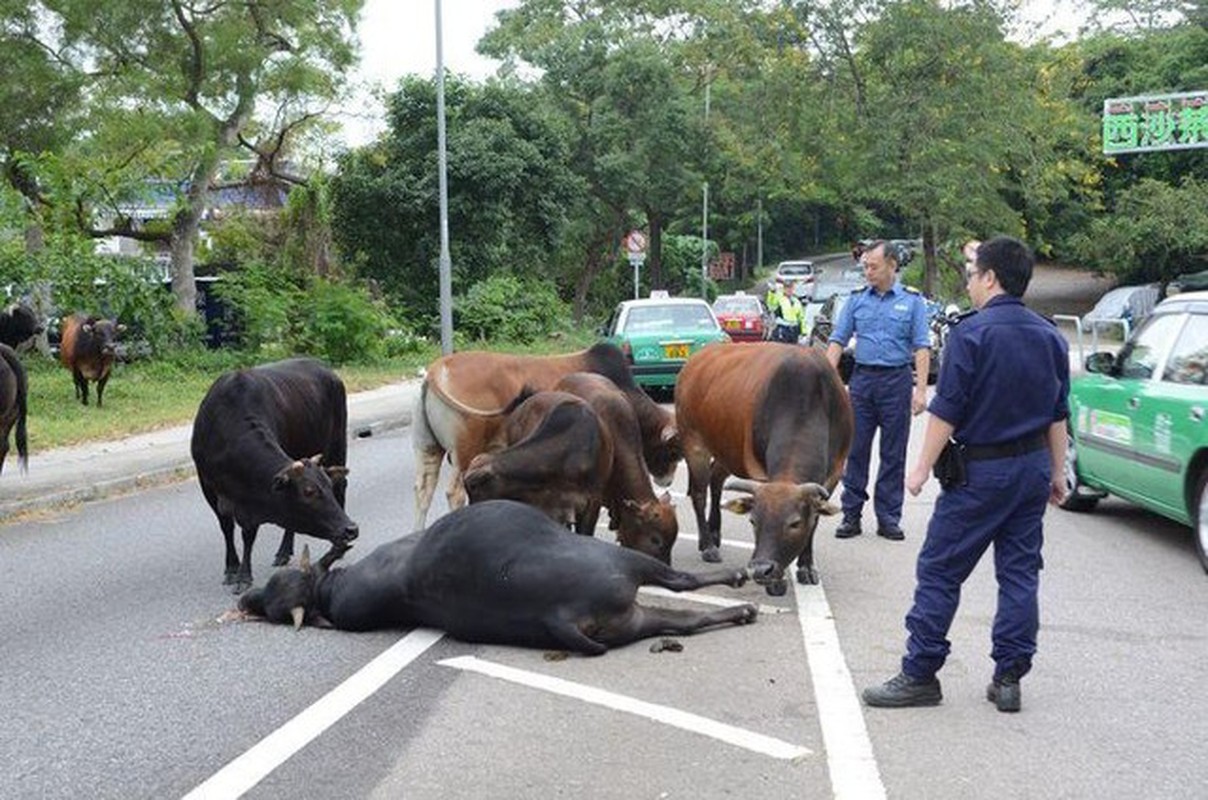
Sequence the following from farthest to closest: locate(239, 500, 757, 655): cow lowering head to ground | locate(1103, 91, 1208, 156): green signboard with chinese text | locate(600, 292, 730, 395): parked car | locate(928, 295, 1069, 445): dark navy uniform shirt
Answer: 1. locate(1103, 91, 1208, 156): green signboard with chinese text
2. locate(600, 292, 730, 395): parked car
3. locate(239, 500, 757, 655): cow lowering head to ground
4. locate(928, 295, 1069, 445): dark navy uniform shirt

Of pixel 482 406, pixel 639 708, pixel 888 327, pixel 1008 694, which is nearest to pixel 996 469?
pixel 1008 694

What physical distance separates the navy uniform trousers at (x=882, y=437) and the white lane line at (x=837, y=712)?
2.18m

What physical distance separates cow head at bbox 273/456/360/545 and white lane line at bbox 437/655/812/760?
1665 mm

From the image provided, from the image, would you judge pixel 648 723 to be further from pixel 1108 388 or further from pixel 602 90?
pixel 602 90

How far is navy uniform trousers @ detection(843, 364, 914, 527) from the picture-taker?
972 centimetres

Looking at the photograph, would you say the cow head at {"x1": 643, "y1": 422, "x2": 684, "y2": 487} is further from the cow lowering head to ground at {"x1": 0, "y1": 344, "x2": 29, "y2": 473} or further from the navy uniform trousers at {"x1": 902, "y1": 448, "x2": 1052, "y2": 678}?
the cow lowering head to ground at {"x1": 0, "y1": 344, "x2": 29, "y2": 473}

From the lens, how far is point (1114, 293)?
127ft

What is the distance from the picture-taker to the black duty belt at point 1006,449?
18.4 ft

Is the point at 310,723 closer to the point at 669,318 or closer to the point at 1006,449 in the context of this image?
the point at 1006,449

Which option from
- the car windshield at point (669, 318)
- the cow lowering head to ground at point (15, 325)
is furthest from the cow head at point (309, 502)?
the cow lowering head to ground at point (15, 325)

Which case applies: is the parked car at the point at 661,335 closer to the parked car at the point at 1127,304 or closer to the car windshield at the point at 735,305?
the car windshield at the point at 735,305

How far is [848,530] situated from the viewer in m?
9.87

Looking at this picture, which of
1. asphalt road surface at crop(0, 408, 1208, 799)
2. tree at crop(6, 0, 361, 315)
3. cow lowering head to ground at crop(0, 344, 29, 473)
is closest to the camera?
asphalt road surface at crop(0, 408, 1208, 799)

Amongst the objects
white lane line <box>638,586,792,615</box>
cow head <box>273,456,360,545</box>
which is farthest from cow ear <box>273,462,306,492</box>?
white lane line <box>638,586,792,615</box>
